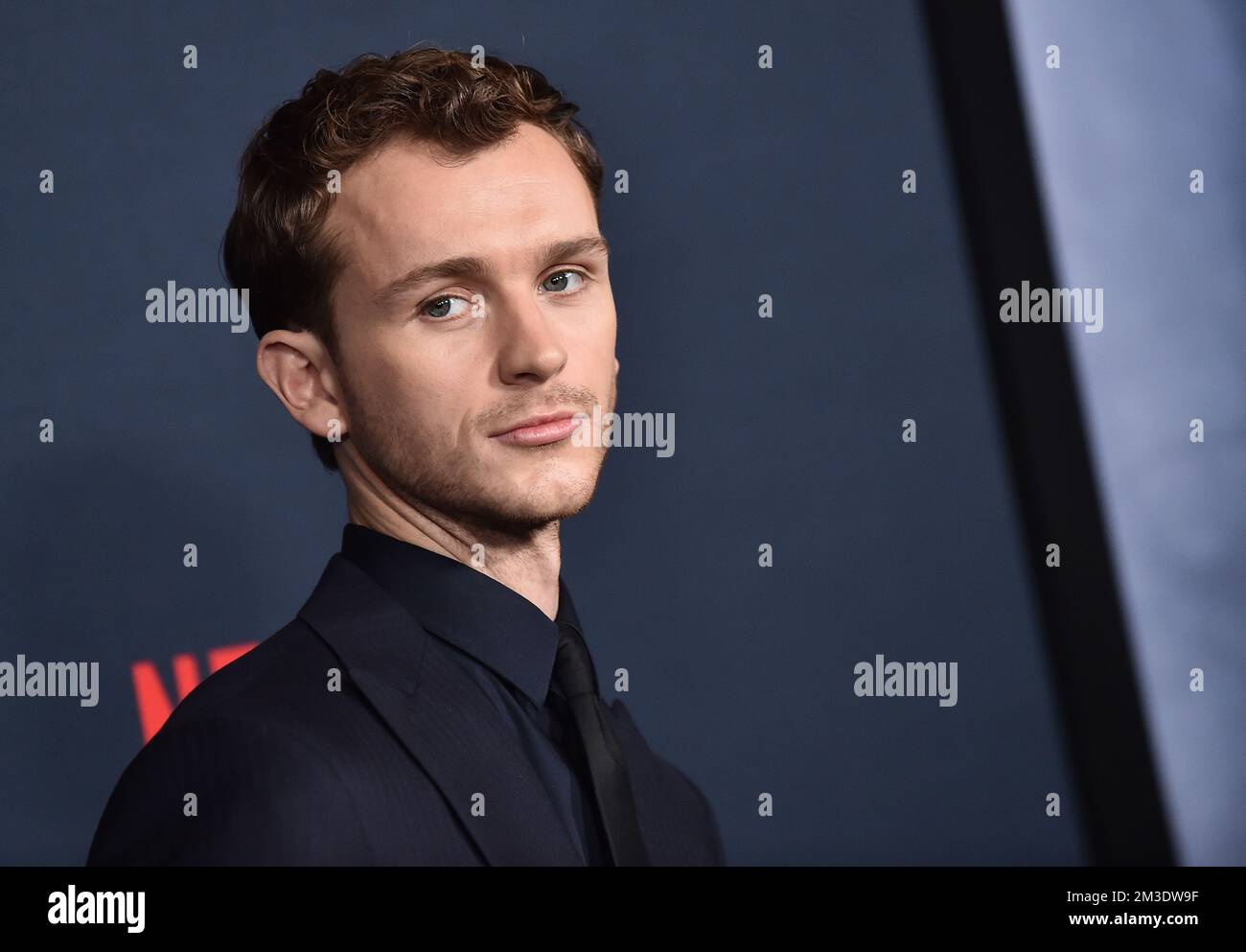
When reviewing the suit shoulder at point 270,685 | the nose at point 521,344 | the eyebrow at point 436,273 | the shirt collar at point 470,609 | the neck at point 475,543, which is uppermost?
the eyebrow at point 436,273

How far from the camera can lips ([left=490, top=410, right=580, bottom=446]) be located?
1.95m

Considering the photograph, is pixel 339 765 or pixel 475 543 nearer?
pixel 339 765

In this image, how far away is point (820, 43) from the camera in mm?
2588

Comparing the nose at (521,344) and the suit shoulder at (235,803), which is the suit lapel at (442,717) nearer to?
the suit shoulder at (235,803)

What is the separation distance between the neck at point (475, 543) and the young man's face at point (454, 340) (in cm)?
2

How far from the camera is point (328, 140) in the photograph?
78.1 inches

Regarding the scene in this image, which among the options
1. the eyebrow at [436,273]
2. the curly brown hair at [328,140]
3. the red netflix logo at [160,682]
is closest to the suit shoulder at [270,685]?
the curly brown hair at [328,140]

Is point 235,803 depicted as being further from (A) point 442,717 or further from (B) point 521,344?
(B) point 521,344

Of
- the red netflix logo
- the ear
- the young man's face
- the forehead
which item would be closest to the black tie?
the young man's face

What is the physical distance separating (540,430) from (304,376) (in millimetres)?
377

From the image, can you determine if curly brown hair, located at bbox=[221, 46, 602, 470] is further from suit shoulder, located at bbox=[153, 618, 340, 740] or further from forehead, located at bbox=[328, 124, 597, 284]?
suit shoulder, located at bbox=[153, 618, 340, 740]

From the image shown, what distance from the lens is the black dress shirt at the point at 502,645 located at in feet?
6.15

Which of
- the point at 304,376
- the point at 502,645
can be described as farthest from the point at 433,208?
the point at 502,645
